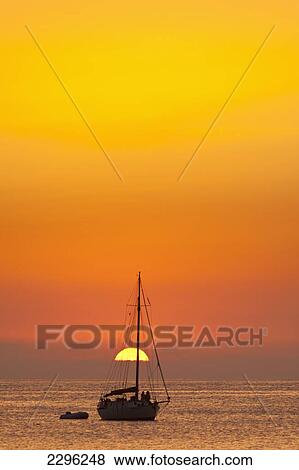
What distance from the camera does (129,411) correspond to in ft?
408

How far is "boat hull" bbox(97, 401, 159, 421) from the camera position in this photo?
125150 millimetres

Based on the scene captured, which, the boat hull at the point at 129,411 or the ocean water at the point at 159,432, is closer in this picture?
the ocean water at the point at 159,432

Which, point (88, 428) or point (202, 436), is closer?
point (202, 436)

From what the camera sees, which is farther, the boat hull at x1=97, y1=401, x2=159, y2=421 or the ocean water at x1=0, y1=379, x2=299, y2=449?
the boat hull at x1=97, y1=401, x2=159, y2=421

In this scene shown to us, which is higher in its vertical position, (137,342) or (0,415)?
(137,342)

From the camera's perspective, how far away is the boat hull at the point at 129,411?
125150mm
